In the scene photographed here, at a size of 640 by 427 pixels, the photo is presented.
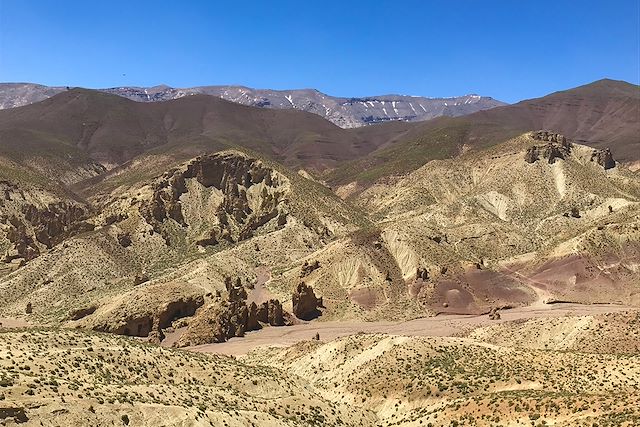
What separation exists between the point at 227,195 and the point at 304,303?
174 feet

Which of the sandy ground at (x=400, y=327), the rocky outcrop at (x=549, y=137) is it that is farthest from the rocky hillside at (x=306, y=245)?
the sandy ground at (x=400, y=327)

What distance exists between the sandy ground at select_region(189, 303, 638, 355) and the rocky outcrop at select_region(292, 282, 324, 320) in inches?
82.5

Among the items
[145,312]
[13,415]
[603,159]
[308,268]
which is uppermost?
[603,159]

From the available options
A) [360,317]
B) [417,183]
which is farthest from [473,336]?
[417,183]

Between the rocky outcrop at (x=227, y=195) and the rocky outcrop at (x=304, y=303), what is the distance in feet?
111

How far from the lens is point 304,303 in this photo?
82.1 meters

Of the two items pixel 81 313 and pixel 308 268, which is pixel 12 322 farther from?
pixel 308 268

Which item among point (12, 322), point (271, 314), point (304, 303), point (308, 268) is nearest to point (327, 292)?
point (304, 303)

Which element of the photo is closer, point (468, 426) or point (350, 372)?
point (468, 426)

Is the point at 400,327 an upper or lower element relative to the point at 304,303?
lower

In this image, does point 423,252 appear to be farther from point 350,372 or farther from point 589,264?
point 350,372

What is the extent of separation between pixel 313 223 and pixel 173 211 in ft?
98.8

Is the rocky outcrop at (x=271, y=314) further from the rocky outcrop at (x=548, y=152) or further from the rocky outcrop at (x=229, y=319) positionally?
the rocky outcrop at (x=548, y=152)

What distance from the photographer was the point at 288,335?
244ft
